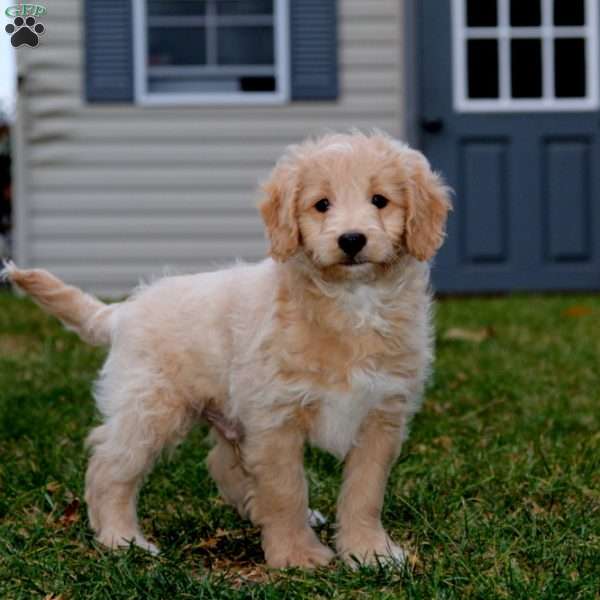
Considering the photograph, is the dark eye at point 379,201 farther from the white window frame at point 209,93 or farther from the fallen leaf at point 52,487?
the white window frame at point 209,93

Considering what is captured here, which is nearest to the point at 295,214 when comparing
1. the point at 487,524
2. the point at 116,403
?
the point at 116,403

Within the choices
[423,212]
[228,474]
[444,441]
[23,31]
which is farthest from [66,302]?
[23,31]

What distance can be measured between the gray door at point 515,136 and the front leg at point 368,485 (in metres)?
6.74

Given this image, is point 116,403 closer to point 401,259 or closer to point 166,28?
point 401,259

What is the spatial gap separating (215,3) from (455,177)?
8.74ft

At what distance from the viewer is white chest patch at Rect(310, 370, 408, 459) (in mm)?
2965

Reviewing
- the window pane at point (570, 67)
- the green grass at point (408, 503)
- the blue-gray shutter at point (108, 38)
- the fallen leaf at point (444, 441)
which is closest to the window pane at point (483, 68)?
the window pane at point (570, 67)

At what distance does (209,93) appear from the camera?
990cm

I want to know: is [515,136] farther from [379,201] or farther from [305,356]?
[305,356]

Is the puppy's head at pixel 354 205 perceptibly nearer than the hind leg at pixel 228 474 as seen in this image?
Yes

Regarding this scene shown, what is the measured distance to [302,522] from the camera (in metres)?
3.07

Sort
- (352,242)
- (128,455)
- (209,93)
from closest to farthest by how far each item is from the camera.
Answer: (352,242), (128,455), (209,93)

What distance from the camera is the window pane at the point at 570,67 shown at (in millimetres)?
9969

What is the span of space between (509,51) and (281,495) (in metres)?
7.71
